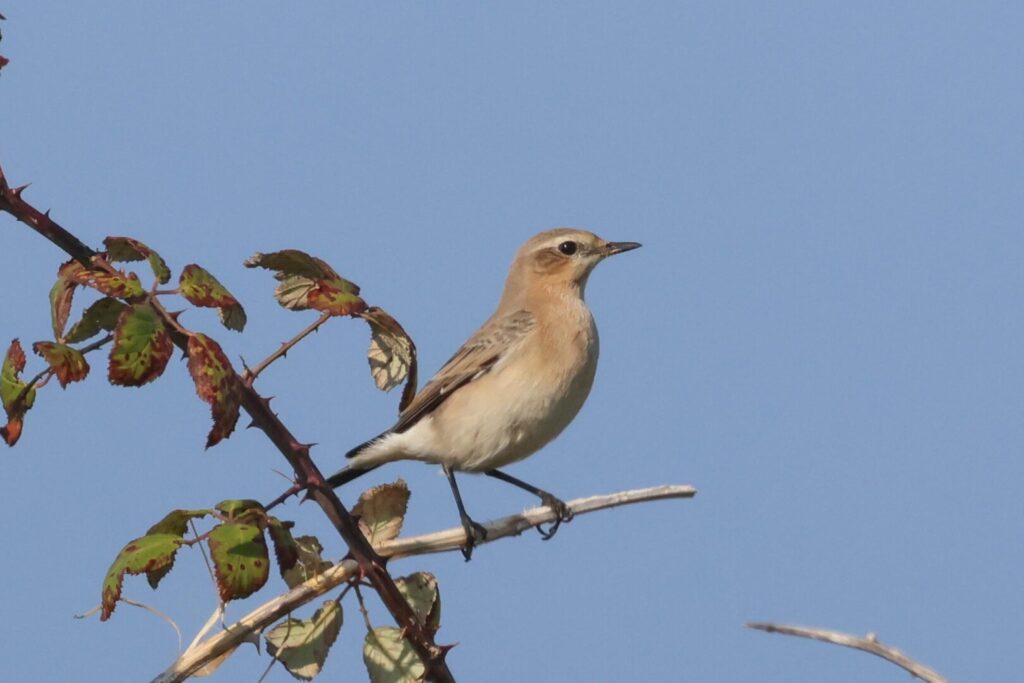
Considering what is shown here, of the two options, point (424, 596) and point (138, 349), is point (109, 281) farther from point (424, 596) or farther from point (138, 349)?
point (424, 596)

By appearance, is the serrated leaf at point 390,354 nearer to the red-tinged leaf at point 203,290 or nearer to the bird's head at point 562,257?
the red-tinged leaf at point 203,290

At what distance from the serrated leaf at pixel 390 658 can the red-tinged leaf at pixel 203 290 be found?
3.17ft

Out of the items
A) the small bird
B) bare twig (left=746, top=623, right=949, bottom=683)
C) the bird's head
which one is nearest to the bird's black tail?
the small bird

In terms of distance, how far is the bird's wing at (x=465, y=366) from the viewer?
6.82 metres

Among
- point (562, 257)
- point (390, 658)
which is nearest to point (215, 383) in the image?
point (390, 658)

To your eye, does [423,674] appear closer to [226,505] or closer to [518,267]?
[226,505]

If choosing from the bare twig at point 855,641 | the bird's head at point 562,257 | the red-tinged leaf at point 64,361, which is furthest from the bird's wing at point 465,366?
the bare twig at point 855,641

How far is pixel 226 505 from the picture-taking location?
2.98m

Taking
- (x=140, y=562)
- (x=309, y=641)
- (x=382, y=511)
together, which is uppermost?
(x=140, y=562)

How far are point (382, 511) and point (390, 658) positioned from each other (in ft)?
1.28

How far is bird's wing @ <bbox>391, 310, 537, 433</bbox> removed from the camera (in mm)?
6816

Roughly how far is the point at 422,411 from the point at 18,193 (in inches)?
157

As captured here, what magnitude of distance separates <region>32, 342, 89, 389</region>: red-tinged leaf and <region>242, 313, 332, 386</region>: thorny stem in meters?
0.36

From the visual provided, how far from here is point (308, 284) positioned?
335cm
